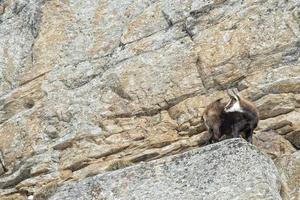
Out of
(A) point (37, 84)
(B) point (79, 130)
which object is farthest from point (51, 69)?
(B) point (79, 130)

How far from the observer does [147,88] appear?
18.6 meters

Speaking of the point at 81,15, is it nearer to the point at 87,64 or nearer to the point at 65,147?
the point at 87,64

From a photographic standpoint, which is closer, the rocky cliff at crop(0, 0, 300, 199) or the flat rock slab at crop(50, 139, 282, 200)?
the flat rock slab at crop(50, 139, 282, 200)

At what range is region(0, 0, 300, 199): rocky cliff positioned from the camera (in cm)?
1716

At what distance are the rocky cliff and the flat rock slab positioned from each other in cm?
120

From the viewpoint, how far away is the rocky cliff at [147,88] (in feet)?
56.3

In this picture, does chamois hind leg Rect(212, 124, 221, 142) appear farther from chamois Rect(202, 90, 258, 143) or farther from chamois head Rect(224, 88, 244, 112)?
chamois head Rect(224, 88, 244, 112)

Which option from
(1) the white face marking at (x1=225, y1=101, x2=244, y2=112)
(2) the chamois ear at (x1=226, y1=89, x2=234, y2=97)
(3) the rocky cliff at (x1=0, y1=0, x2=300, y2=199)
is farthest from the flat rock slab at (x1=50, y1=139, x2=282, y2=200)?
(2) the chamois ear at (x1=226, y1=89, x2=234, y2=97)

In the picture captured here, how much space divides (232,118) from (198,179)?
105 inches

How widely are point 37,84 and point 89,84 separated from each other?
194 cm

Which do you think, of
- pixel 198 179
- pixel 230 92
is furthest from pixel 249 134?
pixel 198 179

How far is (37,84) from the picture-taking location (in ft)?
68.4

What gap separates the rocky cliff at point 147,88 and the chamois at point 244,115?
0.40 m

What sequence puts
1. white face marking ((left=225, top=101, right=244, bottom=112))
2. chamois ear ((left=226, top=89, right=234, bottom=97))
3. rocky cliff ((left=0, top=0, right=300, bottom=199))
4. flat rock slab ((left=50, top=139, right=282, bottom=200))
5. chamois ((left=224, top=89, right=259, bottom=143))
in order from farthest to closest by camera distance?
rocky cliff ((left=0, top=0, right=300, bottom=199)) < chamois ear ((left=226, top=89, right=234, bottom=97)) < white face marking ((left=225, top=101, right=244, bottom=112)) < chamois ((left=224, top=89, right=259, bottom=143)) < flat rock slab ((left=50, top=139, right=282, bottom=200))
